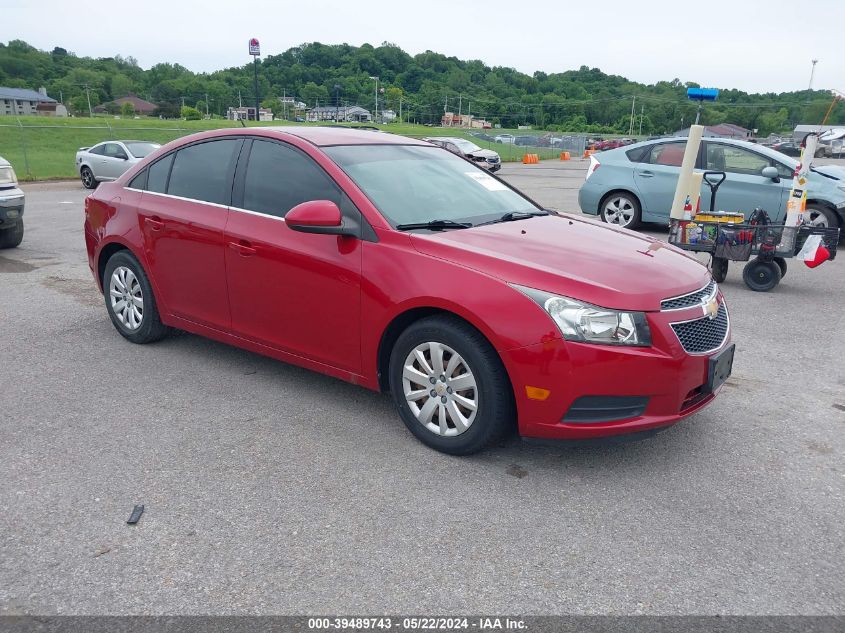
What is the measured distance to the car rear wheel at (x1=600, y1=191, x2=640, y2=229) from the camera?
38.1ft

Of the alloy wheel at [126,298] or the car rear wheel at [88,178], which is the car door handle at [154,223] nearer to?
the alloy wheel at [126,298]

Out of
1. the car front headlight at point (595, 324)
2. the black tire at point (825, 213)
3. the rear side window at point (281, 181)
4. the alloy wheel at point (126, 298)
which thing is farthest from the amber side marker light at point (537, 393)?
the black tire at point (825, 213)

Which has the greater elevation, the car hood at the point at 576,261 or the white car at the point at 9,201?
the car hood at the point at 576,261

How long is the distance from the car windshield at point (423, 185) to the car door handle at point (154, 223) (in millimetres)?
1477

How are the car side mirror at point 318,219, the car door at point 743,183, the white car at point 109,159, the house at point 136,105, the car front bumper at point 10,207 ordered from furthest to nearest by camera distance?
the house at point 136,105 → the white car at point 109,159 → the car door at point 743,183 → the car front bumper at point 10,207 → the car side mirror at point 318,219

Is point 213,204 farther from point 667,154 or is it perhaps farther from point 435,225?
point 667,154

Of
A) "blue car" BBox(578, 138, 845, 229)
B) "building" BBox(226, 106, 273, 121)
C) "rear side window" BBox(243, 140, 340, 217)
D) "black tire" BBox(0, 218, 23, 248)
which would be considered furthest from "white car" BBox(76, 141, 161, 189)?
"building" BBox(226, 106, 273, 121)

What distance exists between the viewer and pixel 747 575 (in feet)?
9.17

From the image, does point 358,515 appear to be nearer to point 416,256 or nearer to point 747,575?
point 416,256

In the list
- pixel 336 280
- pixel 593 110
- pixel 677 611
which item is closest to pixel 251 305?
pixel 336 280

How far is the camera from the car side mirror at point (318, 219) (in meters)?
3.87

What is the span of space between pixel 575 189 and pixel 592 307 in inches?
765

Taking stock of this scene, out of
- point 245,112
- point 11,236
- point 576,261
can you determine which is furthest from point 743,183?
point 245,112

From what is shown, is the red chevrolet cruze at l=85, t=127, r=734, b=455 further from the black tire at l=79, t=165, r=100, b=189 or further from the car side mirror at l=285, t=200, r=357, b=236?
the black tire at l=79, t=165, r=100, b=189
